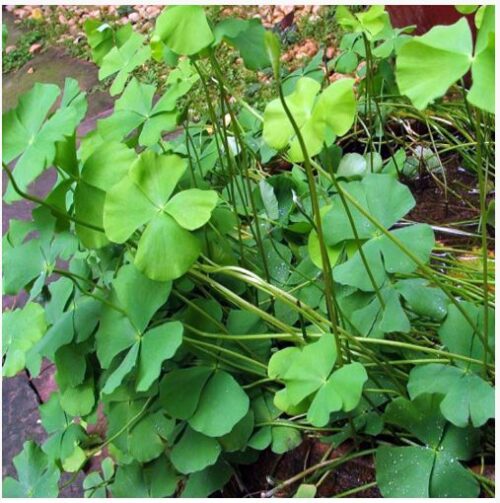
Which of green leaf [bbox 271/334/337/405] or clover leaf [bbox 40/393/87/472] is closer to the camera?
green leaf [bbox 271/334/337/405]

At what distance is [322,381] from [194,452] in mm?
268

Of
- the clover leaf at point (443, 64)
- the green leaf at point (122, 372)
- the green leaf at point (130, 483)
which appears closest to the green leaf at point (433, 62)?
the clover leaf at point (443, 64)

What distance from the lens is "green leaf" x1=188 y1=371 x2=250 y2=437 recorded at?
879 mm

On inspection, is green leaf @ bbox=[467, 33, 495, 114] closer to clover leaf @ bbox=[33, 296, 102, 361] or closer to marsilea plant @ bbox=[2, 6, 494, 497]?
marsilea plant @ bbox=[2, 6, 494, 497]

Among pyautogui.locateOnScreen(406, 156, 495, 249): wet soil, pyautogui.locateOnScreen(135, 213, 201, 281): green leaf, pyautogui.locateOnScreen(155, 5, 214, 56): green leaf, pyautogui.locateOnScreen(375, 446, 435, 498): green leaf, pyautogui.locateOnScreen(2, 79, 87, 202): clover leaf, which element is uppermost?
pyautogui.locateOnScreen(155, 5, 214, 56): green leaf

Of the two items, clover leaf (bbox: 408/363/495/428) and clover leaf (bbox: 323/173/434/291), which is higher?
clover leaf (bbox: 323/173/434/291)

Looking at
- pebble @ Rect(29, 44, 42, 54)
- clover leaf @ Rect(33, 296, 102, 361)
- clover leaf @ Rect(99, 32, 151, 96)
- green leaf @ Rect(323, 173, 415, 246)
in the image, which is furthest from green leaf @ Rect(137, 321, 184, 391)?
pebble @ Rect(29, 44, 42, 54)

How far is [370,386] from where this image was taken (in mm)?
897

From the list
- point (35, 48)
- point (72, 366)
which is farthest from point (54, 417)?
A: point (35, 48)

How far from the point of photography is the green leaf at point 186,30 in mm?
727

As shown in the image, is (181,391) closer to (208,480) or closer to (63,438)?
(208,480)

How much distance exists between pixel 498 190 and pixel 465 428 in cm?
28

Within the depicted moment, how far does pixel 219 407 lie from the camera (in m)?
0.90

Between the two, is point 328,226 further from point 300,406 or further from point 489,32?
point 489,32
